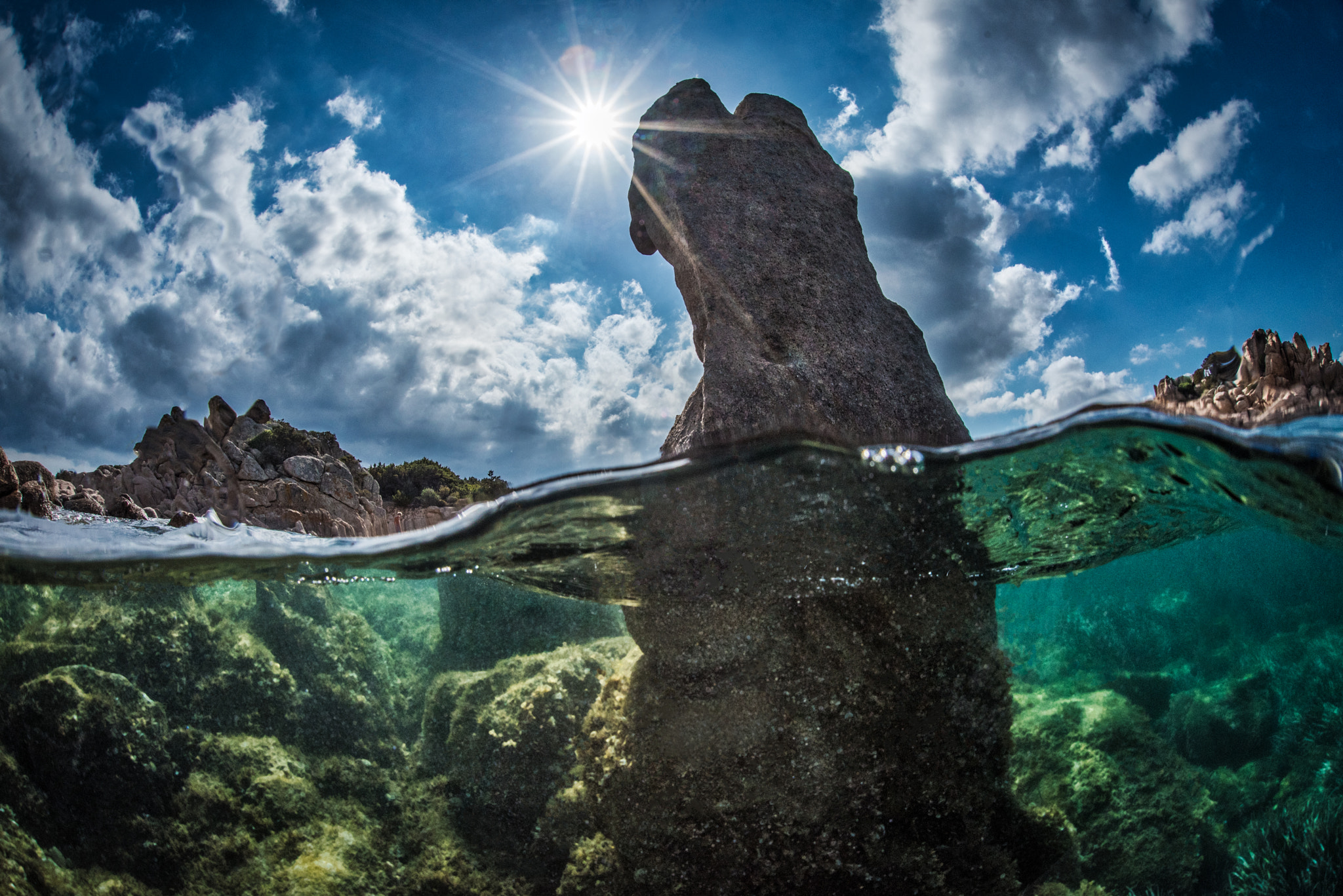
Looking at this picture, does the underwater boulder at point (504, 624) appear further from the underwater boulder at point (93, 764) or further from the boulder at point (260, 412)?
the boulder at point (260, 412)

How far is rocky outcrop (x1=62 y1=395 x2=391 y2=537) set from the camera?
10.4 m

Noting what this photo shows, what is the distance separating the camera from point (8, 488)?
19.9ft

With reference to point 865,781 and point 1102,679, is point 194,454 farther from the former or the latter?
point 1102,679

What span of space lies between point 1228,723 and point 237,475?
2192 cm

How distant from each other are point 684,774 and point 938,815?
236cm

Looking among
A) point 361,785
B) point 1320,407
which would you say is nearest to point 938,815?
point 1320,407

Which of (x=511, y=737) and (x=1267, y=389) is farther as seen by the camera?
(x=511, y=737)

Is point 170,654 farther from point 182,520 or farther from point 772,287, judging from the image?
point 772,287

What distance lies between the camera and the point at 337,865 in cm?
613

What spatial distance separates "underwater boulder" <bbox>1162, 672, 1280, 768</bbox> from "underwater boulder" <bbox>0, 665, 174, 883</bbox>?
53.0ft

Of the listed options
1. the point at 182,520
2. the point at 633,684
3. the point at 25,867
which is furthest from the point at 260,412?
the point at 633,684

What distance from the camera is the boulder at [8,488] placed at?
598 cm

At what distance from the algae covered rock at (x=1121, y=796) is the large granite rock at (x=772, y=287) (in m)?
4.44

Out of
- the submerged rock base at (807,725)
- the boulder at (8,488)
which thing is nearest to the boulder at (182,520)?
the boulder at (8,488)
